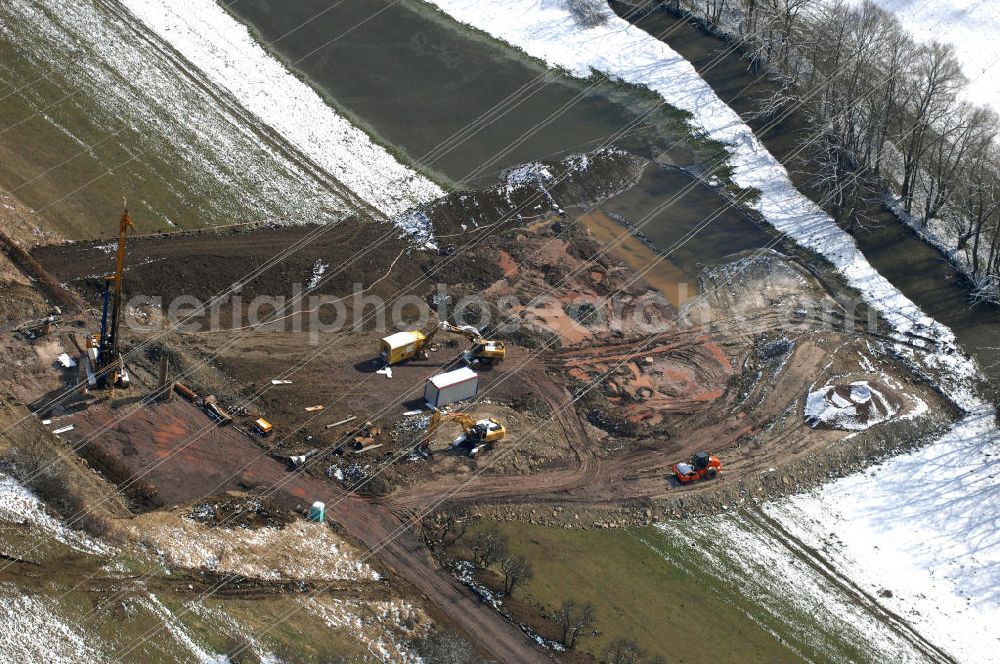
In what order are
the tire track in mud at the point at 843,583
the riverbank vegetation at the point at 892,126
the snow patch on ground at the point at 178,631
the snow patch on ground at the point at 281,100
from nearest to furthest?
the snow patch on ground at the point at 178,631, the tire track in mud at the point at 843,583, the riverbank vegetation at the point at 892,126, the snow patch on ground at the point at 281,100

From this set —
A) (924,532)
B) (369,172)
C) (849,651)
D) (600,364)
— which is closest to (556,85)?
(369,172)

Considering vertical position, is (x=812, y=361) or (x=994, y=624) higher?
(x=812, y=361)

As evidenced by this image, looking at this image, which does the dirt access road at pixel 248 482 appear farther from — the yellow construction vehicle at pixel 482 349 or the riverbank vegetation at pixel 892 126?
the riverbank vegetation at pixel 892 126

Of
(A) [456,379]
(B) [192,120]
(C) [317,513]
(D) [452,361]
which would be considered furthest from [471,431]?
(B) [192,120]

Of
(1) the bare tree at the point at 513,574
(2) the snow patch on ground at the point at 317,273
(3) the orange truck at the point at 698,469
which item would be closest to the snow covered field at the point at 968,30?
(3) the orange truck at the point at 698,469

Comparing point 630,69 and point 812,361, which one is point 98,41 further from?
point 812,361

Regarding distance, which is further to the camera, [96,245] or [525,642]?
[96,245]

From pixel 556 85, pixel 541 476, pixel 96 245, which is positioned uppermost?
pixel 556 85

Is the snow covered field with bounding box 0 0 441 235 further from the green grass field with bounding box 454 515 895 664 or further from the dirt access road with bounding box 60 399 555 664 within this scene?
the green grass field with bounding box 454 515 895 664

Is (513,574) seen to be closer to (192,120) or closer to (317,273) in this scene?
(317,273)
